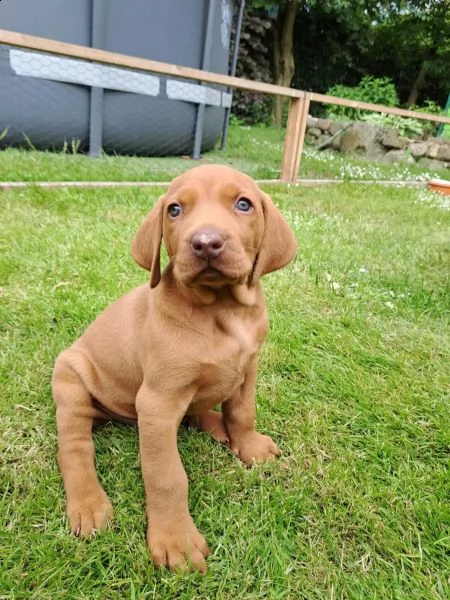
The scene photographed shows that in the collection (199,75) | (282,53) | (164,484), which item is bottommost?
(164,484)

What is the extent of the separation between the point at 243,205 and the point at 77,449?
1287 mm

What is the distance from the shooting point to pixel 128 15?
8648 millimetres

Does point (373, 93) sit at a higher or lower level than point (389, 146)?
higher

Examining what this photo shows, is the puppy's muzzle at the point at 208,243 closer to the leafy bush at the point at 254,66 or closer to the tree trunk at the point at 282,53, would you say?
the tree trunk at the point at 282,53

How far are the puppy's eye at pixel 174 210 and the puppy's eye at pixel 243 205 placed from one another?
231mm

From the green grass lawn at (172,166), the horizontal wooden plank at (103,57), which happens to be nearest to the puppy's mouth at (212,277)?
the horizontal wooden plank at (103,57)

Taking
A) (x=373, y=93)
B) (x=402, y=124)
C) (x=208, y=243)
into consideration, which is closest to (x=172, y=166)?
(x=208, y=243)

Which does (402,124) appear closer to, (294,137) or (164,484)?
(294,137)

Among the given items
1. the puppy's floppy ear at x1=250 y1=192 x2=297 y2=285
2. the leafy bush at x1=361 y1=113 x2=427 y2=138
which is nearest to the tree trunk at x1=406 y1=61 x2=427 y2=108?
the leafy bush at x1=361 y1=113 x2=427 y2=138

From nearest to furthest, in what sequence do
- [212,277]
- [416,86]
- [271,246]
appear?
[212,277] → [271,246] → [416,86]

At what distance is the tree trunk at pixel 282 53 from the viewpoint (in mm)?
19609

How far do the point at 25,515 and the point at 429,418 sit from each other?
2.10m

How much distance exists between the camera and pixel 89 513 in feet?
6.18

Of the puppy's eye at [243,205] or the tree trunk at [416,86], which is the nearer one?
the puppy's eye at [243,205]
